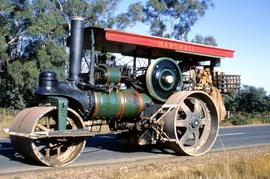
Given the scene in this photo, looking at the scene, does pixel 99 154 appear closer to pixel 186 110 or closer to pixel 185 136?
pixel 185 136

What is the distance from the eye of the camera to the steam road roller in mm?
9781

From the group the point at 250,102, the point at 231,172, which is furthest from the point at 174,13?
the point at 231,172

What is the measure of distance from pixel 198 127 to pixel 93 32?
3472 mm

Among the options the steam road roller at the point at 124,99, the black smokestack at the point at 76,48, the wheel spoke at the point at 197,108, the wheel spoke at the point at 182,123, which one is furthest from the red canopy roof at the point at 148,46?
the wheel spoke at the point at 182,123

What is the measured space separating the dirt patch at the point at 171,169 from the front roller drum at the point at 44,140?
0.50 meters

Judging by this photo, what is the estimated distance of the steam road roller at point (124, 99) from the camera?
32.1 feet

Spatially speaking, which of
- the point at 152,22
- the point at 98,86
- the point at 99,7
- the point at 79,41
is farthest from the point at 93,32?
the point at 152,22

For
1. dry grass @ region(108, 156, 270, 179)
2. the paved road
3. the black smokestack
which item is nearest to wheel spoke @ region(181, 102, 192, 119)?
the paved road

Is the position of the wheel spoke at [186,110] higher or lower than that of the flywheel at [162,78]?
lower

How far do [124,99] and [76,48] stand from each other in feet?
5.44

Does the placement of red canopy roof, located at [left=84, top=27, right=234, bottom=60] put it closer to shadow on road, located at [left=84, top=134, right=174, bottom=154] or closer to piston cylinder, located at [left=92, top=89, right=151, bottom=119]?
piston cylinder, located at [left=92, top=89, right=151, bottom=119]

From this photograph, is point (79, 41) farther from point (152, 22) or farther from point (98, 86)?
point (152, 22)

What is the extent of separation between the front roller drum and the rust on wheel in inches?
88.2

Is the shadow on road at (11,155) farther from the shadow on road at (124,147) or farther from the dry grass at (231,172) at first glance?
the dry grass at (231,172)
